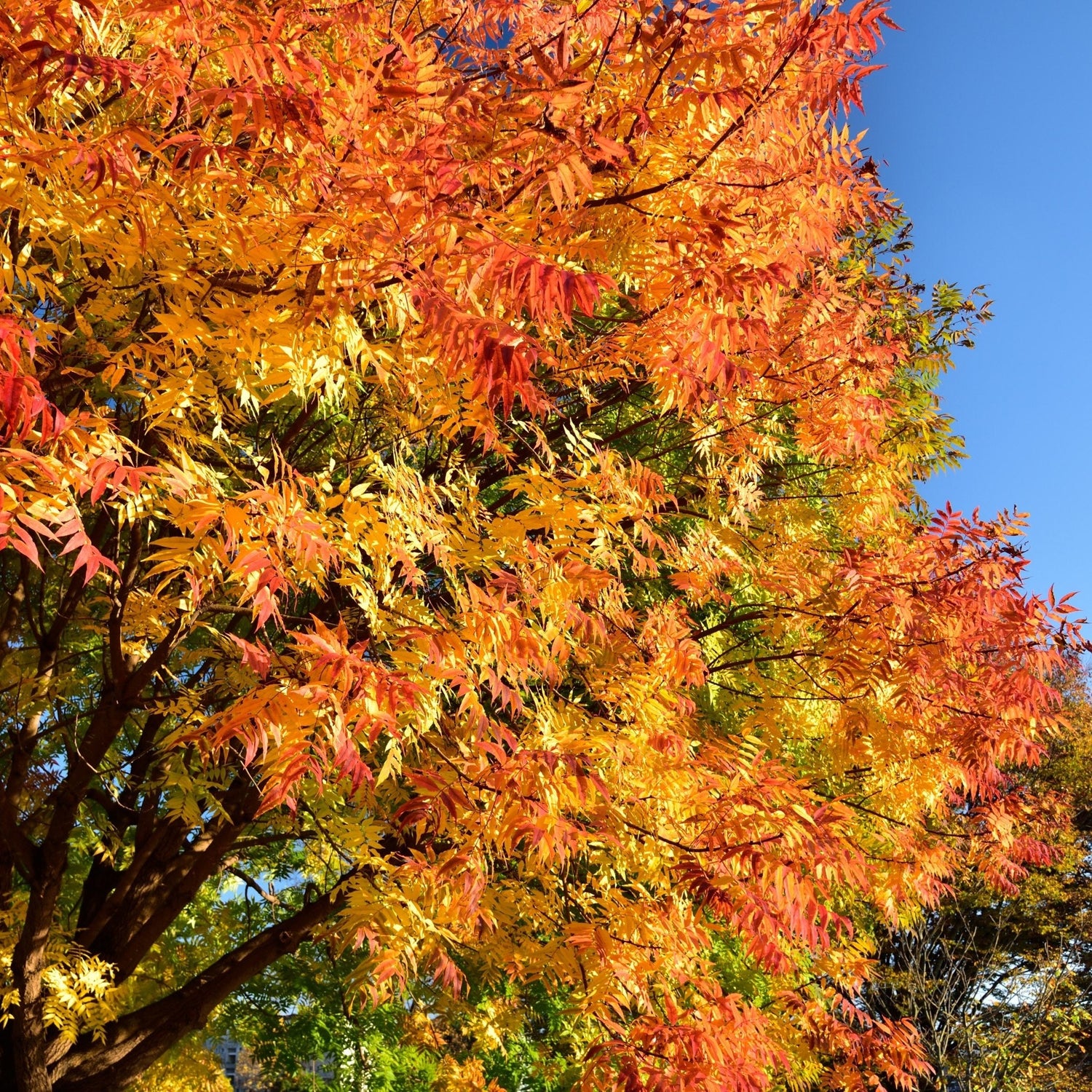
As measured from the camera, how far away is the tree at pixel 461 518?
116 inches

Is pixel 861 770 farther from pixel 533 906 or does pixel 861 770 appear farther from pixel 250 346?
pixel 250 346

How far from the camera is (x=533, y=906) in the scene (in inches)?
218

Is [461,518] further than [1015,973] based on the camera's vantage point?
No

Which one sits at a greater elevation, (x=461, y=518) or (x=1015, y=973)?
(x=1015, y=973)

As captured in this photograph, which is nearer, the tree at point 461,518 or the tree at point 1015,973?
the tree at point 461,518

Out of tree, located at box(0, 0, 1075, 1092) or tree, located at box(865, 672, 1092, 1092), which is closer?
tree, located at box(0, 0, 1075, 1092)

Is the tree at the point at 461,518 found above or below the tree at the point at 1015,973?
below

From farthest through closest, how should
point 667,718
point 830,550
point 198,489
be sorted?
point 830,550 < point 667,718 < point 198,489

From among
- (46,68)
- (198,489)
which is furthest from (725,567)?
(46,68)

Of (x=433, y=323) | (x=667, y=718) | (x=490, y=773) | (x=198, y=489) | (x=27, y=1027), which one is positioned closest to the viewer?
(x=433, y=323)

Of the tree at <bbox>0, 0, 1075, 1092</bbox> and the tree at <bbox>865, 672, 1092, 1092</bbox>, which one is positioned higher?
the tree at <bbox>865, 672, 1092, 1092</bbox>

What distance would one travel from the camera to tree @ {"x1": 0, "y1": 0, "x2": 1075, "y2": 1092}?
2947 millimetres

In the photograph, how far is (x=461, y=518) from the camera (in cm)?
407

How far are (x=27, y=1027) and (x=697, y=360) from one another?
5.26m
